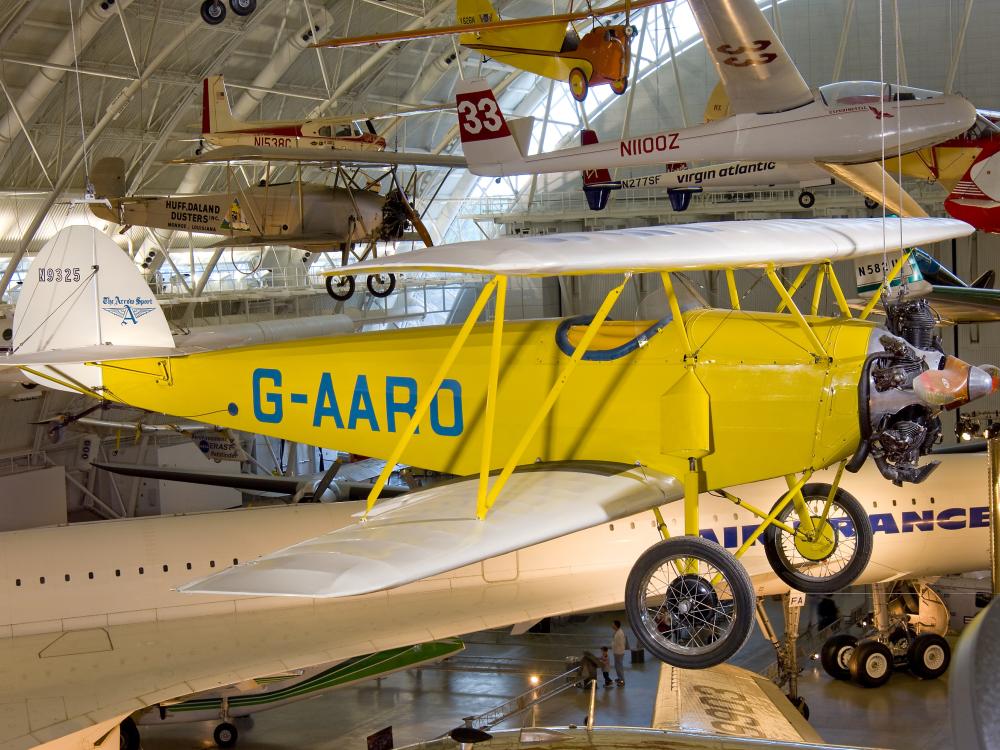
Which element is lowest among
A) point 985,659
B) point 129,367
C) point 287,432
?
point 985,659

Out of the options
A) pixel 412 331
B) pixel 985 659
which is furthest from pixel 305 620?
pixel 985 659

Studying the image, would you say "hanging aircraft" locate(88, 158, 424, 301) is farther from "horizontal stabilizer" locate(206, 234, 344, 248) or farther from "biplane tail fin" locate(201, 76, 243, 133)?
"biplane tail fin" locate(201, 76, 243, 133)

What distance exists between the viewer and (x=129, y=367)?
32.1ft

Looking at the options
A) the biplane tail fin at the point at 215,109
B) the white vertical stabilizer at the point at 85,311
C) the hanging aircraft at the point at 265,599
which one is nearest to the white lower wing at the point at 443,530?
the white vertical stabilizer at the point at 85,311

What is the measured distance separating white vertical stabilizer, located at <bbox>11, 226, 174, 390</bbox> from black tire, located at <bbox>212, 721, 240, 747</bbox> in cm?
692

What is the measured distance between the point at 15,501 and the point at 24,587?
13.8 metres

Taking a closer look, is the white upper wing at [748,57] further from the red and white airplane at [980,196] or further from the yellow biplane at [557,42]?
the yellow biplane at [557,42]

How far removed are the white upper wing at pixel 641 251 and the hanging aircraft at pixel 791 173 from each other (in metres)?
2.22

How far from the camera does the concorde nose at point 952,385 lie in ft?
20.0

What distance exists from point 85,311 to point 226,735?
7421 millimetres

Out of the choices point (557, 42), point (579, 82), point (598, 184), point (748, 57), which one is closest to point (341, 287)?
point (598, 184)

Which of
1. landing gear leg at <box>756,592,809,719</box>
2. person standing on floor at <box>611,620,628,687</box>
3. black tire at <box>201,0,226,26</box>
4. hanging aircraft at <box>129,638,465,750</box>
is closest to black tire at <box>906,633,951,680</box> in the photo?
landing gear leg at <box>756,592,809,719</box>

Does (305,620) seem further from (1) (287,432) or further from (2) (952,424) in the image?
(2) (952,424)

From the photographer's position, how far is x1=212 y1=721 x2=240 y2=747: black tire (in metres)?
15.0
